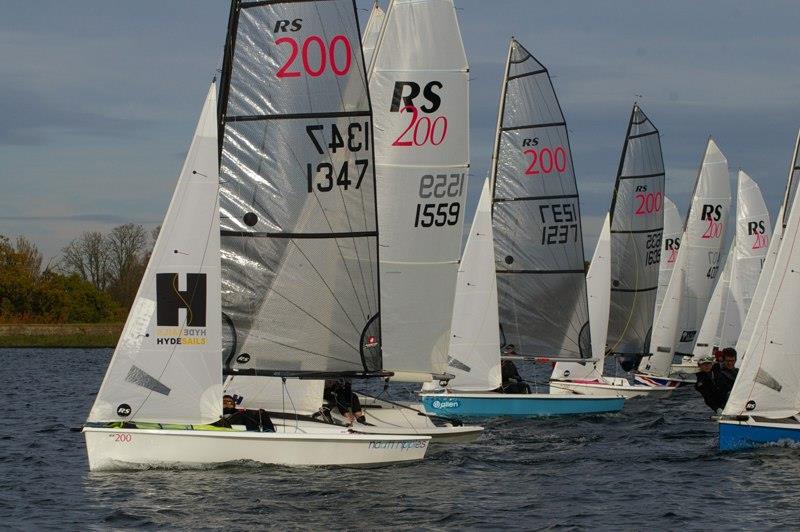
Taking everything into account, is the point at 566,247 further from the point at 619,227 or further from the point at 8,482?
the point at 8,482

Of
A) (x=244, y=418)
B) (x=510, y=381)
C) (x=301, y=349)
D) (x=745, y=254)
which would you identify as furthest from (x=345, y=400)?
(x=745, y=254)

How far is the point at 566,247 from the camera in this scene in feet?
92.6

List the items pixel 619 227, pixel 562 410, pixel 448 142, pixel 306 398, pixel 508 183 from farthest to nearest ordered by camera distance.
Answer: pixel 619 227 < pixel 508 183 < pixel 562 410 < pixel 448 142 < pixel 306 398

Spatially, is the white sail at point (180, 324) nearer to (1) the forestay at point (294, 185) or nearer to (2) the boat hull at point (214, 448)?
(2) the boat hull at point (214, 448)

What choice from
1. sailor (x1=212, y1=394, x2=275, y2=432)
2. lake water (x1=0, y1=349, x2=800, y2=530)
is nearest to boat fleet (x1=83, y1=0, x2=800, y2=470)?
sailor (x1=212, y1=394, x2=275, y2=432)

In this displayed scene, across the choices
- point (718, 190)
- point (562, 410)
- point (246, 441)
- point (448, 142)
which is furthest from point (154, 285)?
point (718, 190)

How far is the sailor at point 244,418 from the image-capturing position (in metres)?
16.5

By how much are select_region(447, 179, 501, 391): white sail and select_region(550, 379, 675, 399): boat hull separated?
3278 millimetres

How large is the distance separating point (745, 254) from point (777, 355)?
23.2 metres

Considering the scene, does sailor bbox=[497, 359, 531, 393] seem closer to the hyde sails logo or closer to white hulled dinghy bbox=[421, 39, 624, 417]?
white hulled dinghy bbox=[421, 39, 624, 417]

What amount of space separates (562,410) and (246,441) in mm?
10965

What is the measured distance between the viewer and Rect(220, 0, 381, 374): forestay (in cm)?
1747

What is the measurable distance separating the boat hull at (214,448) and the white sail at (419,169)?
5222 millimetres

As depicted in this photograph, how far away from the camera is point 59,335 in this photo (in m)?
72.1
